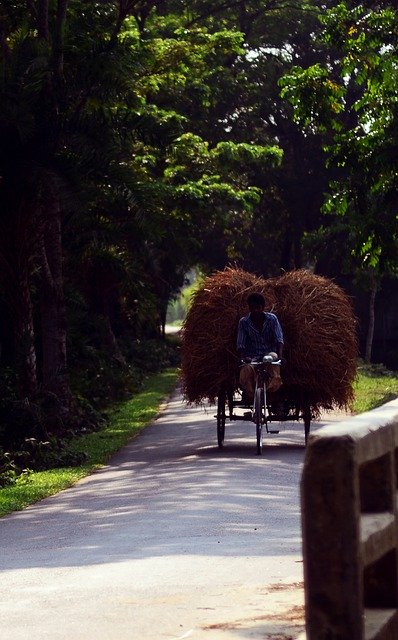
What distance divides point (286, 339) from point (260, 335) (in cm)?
110

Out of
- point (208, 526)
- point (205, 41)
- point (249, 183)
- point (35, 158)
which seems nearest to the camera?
point (208, 526)

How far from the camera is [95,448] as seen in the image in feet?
68.2

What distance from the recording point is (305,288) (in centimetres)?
1870

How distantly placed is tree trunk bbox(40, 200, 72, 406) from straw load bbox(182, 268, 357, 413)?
17.4ft

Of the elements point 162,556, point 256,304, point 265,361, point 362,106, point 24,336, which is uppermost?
point 362,106

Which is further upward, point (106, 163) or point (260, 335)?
point (106, 163)

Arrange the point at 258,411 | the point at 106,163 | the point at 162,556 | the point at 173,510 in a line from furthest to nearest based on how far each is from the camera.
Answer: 1. the point at 106,163
2. the point at 258,411
3. the point at 173,510
4. the point at 162,556

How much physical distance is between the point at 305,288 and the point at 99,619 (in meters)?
12.1

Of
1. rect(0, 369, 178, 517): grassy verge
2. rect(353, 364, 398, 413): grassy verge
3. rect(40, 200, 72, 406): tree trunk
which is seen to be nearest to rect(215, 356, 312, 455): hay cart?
rect(0, 369, 178, 517): grassy verge

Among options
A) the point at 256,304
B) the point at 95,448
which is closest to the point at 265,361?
the point at 256,304

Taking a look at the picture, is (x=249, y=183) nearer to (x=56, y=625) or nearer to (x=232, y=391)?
(x=232, y=391)

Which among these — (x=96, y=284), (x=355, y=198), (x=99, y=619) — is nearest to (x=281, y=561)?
(x=99, y=619)

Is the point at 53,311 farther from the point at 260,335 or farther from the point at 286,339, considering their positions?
the point at 260,335

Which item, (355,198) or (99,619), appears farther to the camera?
(355,198)
